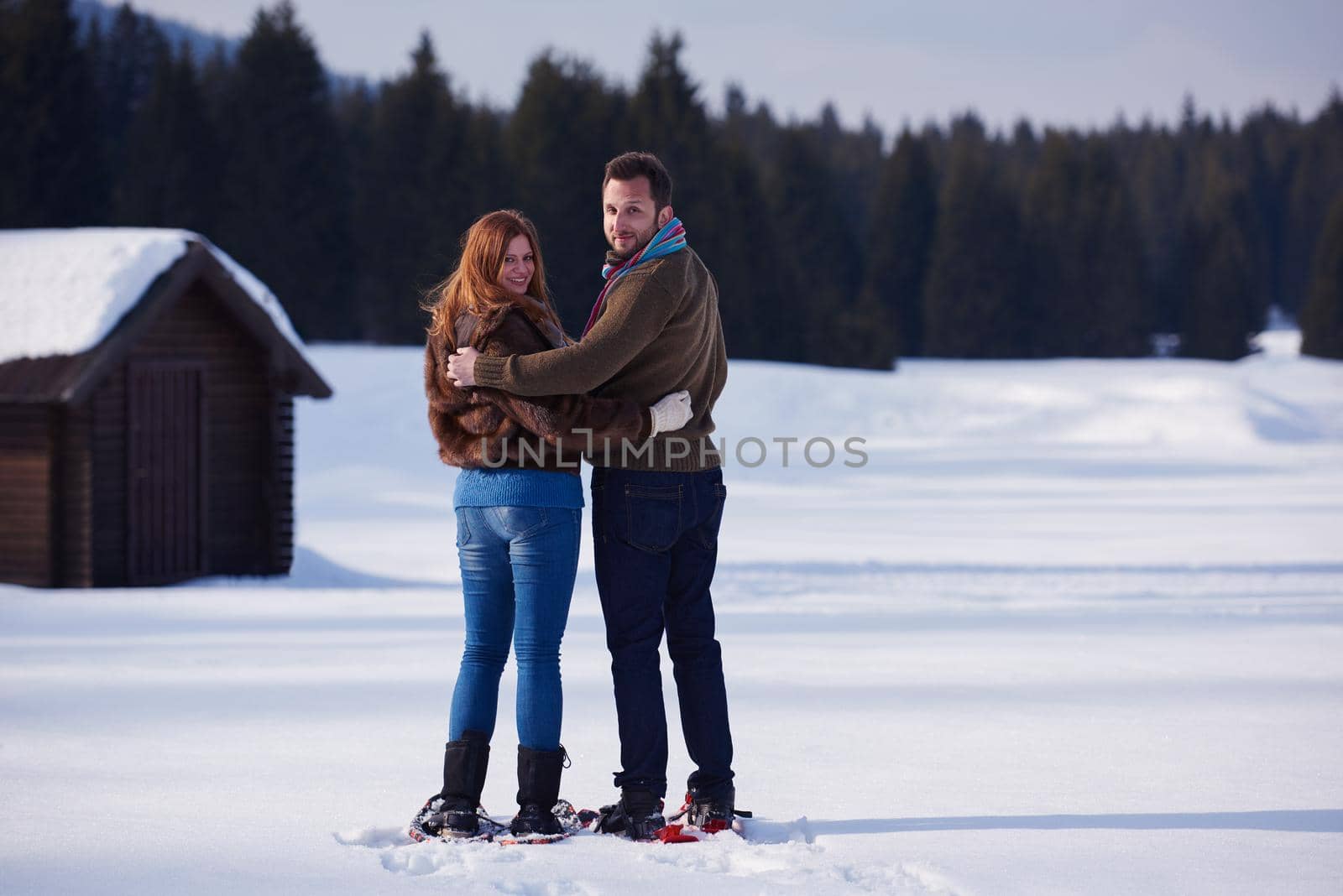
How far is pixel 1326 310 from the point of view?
60031mm

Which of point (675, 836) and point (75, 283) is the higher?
point (75, 283)

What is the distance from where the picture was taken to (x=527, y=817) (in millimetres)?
4727

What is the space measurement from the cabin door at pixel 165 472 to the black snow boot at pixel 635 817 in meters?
9.64

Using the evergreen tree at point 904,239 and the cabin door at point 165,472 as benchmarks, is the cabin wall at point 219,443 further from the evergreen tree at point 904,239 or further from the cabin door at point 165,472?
the evergreen tree at point 904,239

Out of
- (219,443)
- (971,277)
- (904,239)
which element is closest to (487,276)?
(219,443)

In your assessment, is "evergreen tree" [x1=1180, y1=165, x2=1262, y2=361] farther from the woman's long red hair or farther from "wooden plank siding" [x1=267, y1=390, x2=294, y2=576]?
the woman's long red hair

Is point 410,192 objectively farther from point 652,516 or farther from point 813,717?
point 652,516

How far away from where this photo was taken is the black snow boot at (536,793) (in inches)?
186

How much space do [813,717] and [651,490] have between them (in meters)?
2.76

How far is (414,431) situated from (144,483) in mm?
14388

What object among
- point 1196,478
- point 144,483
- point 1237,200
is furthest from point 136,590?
point 1237,200

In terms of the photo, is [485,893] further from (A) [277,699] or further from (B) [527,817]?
(A) [277,699]

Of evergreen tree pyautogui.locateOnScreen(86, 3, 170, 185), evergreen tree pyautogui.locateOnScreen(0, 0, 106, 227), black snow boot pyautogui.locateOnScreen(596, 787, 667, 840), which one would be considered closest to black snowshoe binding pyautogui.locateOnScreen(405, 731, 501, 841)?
black snow boot pyautogui.locateOnScreen(596, 787, 667, 840)

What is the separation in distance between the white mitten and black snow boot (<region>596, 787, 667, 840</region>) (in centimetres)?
114
